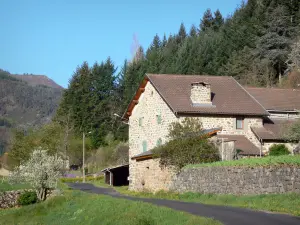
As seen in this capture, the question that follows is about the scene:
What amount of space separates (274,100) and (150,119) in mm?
10966

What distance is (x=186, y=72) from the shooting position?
73750 millimetres

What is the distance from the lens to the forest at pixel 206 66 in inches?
2452

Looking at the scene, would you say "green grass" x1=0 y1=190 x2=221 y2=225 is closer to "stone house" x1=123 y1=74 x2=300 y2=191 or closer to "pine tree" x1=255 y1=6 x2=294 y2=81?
"stone house" x1=123 y1=74 x2=300 y2=191

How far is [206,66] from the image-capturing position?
2820 inches

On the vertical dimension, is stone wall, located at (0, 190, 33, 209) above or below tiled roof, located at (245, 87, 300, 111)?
A: below

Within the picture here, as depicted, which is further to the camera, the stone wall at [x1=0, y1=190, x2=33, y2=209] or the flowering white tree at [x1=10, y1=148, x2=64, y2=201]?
the stone wall at [x1=0, y1=190, x2=33, y2=209]

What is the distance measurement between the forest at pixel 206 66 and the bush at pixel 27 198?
28.4 metres

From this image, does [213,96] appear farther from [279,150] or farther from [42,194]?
[42,194]

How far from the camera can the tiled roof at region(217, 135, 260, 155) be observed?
36219 mm

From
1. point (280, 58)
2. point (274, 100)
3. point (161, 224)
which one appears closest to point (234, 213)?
point (161, 224)

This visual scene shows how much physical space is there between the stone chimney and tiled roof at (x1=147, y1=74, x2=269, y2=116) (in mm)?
459

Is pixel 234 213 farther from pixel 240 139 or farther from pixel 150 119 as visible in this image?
pixel 150 119

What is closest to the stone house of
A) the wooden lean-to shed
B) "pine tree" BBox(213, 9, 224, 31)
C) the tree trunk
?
the tree trunk

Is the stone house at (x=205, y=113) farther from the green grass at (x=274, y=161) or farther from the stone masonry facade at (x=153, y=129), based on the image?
the green grass at (x=274, y=161)
